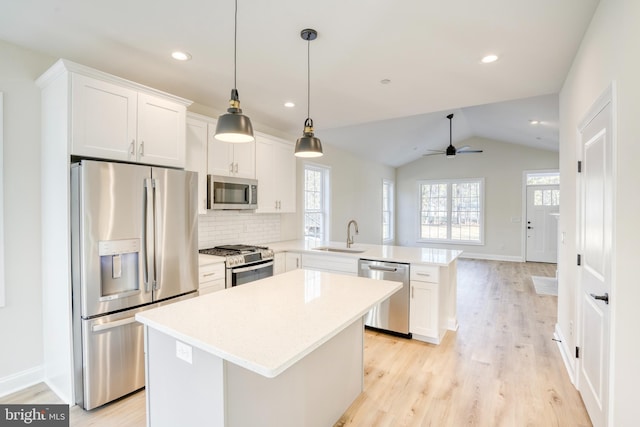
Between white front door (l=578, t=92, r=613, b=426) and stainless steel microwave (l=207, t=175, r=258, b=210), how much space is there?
314 centimetres

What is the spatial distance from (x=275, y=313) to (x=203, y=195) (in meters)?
2.09

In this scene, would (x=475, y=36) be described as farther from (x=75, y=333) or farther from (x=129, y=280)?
(x=75, y=333)

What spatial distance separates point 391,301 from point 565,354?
1.60m

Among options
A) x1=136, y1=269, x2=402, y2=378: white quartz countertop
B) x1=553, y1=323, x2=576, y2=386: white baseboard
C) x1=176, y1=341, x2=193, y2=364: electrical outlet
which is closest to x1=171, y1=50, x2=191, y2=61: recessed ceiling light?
x1=136, y1=269, x2=402, y2=378: white quartz countertop

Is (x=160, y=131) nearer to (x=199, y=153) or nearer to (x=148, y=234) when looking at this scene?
(x=199, y=153)

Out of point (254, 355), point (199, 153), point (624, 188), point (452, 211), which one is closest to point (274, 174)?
point (199, 153)

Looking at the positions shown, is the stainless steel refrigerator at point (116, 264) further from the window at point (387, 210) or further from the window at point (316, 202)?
the window at point (387, 210)

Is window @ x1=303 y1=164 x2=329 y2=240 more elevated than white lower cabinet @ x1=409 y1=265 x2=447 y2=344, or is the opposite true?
window @ x1=303 y1=164 x2=329 y2=240

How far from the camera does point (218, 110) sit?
12.5 feet

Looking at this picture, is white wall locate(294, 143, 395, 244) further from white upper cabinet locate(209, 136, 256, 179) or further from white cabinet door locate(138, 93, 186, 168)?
white cabinet door locate(138, 93, 186, 168)

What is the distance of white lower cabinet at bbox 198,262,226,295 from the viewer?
2.88 meters

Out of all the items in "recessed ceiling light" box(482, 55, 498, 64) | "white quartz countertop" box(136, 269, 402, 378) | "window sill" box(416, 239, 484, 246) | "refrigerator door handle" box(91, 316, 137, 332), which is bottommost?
"window sill" box(416, 239, 484, 246)

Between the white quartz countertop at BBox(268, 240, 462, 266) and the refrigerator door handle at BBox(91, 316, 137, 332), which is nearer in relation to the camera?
the refrigerator door handle at BBox(91, 316, 137, 332)

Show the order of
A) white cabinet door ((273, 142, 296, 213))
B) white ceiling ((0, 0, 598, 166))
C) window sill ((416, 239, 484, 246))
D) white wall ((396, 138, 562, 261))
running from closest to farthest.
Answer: white ceiling ((0, 0, 598, 166)) → white cabinet door ((273, 142, 296, 213)) → white wall ((396, 138, 562, 261)) → window sill ((416, 239, 484, 246))
